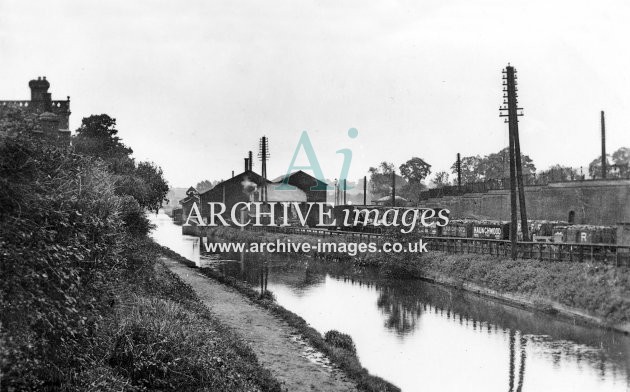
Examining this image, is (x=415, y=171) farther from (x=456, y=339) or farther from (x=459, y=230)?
(x=456, y=339)

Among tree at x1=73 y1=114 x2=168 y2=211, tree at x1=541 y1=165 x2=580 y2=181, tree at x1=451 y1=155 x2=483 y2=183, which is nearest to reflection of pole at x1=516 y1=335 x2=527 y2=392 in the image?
tree at x1=73 y1=114 x2=168 y2=211

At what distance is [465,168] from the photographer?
307 feet

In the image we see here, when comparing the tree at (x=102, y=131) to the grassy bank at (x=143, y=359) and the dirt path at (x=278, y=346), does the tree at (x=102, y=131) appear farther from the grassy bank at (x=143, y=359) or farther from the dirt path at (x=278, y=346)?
the grassy bank at (x=143, y=359)

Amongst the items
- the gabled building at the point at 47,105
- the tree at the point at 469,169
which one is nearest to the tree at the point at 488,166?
the tree at the point at 469,169

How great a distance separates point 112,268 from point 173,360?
218 cm

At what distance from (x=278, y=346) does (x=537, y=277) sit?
12.4 meters

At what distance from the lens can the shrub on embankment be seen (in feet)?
18.2

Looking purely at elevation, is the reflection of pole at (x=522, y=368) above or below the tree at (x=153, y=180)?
below

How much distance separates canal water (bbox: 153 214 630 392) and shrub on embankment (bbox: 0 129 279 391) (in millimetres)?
6716

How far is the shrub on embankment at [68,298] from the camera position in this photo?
18.2 feet

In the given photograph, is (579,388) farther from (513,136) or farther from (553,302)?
(513,136)

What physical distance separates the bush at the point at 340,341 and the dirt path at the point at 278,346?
0.77 meters

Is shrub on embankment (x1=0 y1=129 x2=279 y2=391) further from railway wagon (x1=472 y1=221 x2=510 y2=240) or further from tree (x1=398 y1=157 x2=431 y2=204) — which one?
tree (x1=398 y1=157 x2=431 y2=204)

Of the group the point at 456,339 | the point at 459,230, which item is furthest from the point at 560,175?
the point at 456,339
